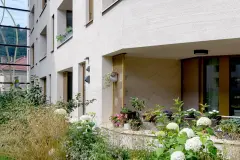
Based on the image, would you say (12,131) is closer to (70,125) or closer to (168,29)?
(70,125)

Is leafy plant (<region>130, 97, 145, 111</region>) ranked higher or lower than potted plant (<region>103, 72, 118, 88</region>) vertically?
lower

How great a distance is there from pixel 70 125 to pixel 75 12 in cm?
712

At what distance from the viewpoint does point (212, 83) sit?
8.77m

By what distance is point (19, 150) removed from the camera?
202 inches

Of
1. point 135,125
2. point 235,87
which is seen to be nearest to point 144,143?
point 135,125

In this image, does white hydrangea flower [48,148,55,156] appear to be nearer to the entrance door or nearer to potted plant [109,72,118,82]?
potted plant [109,72,118,82]

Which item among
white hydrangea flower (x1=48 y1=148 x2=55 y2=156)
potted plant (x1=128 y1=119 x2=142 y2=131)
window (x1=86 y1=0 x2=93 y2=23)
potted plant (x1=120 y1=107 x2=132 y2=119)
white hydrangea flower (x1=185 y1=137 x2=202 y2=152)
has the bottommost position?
white hydrangea flower (x1=48 y1=148 x2=55 y2=156)

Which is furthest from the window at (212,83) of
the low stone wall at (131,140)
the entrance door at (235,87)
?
the low stone wall at (131,140)

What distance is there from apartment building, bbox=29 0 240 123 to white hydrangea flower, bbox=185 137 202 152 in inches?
114

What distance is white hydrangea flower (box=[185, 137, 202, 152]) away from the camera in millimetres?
3529

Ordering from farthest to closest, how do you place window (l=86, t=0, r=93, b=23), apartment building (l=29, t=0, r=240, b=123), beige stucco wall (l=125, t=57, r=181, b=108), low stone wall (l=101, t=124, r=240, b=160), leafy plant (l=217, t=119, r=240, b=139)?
window (l=86, t=0, r=93, b=23) < beige stucco wall (l=125, t=57, r=181, b=108) < apartment building (l=29, t=0, r=240, b=123) < leafy plant (l=217, t=119, r=240, b=139) < low stone wall (l=101, t=124, r=240, b=160)

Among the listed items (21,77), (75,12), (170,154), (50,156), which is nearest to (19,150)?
(50,156)

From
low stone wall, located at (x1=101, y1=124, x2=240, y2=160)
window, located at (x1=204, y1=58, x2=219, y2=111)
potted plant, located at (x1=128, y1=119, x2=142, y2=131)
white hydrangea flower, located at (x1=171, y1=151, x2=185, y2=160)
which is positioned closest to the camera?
white hydrangea flower, located at (x1=171, y1=151, x2=185, y2=160)

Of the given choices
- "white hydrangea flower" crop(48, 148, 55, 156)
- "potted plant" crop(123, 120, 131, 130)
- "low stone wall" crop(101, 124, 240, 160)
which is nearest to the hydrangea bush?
"low stone wall" crop(101, 124, 240, 160)
